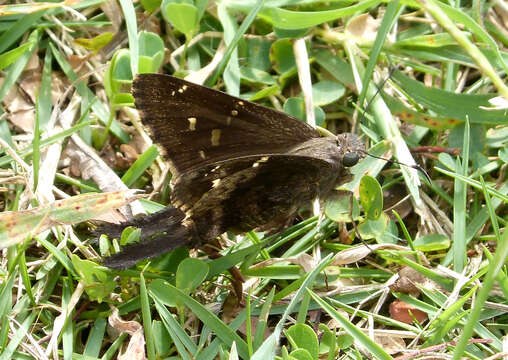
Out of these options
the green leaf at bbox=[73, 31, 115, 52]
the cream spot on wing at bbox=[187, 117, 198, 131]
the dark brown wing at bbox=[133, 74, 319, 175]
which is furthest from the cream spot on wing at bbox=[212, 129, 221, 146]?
the green leaf at bbox=[73, 31, 115, 52]

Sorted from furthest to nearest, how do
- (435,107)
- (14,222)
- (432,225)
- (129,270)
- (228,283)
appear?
(435,107), (432,225), (228,283), (129,270), (14,222)

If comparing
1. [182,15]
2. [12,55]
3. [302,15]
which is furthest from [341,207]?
[12,55]

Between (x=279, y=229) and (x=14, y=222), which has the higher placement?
(x=14, y=222)

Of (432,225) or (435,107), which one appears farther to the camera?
(435,107)

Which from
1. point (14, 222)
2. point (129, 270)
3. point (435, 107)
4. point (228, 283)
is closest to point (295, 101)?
point (435, 107)

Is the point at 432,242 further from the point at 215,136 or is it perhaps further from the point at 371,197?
the point at 215,136

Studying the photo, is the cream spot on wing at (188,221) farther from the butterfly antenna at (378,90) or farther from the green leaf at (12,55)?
the green leaf at (12,55)

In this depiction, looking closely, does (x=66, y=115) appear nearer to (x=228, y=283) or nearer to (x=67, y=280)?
(x=67, y=280)
